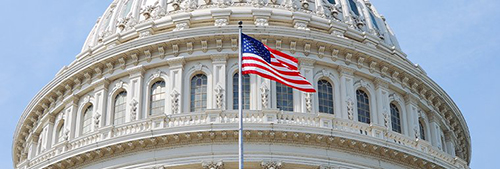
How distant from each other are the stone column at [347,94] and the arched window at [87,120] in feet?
36.8

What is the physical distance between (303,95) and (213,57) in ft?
14.4

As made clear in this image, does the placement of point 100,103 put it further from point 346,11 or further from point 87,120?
point 346,11

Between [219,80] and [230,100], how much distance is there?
1.23 metres

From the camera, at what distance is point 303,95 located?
52906 mm

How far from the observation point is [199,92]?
53344mm

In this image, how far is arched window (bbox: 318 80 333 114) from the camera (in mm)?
53500

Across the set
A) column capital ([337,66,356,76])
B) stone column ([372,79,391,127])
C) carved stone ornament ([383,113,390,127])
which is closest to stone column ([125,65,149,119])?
column capital ([337,66,356,76])

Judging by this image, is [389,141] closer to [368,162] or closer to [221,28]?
[368,162]

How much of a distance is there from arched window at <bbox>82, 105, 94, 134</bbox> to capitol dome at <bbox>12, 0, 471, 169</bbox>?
8 centimetres

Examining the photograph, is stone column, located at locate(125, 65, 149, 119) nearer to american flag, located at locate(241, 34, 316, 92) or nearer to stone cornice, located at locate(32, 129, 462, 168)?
stone cornice, located at locate(32, 129, 462, 168)

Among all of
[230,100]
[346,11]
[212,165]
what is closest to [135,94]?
[230,100]

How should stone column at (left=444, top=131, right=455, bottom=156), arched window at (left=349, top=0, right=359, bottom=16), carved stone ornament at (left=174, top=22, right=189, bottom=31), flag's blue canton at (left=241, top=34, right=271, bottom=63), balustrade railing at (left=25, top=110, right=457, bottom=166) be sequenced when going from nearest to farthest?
flag's blue canton at (left=241, top=34, right=271, bottom=63) < balustrade railing at (left=25, top=110, right=457, bottom=166) < carved stone ornament at (left=174, top=22, right=189, bottom=31) < stone column at (left=444, top=131, right=455, bottom=156) < arched window at (left=349, top=0, right=359, bottom=16)

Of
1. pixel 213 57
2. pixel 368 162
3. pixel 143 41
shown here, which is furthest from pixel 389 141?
pixel 143 41

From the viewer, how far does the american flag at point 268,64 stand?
44.6 m
